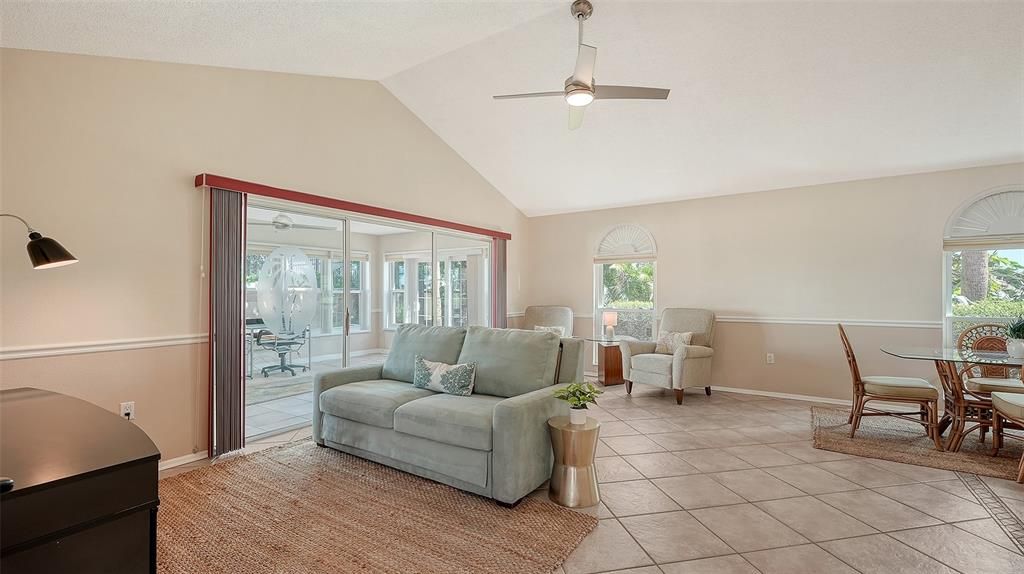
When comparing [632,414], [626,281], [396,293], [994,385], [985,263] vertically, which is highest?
[985,263]

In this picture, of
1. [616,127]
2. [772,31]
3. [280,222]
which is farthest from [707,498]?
[280,222]

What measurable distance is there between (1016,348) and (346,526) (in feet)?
15.9

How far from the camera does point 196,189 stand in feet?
11.2

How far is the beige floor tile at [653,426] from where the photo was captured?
404cm

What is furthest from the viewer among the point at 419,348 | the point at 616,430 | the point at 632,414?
the point at 632,414

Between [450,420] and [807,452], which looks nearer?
[450,420]

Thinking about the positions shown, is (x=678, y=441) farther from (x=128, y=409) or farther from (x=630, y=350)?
(x=128, y=409)

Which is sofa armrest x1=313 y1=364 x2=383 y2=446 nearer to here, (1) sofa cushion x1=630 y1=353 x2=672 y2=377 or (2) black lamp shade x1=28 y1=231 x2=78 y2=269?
(2) black lamp shade x1=28 y1=231 x2=78 y2=269

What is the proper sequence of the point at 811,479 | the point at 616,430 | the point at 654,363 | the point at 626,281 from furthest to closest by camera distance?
the point at 626,281 → the point at 654,363 → the point at 616,430 → the point at 811,479

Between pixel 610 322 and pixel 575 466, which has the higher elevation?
pixel 610 322

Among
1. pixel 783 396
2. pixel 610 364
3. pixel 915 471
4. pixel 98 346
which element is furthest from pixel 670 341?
pixel 98 346

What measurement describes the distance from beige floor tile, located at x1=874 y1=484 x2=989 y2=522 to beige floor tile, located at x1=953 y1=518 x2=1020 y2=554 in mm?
44

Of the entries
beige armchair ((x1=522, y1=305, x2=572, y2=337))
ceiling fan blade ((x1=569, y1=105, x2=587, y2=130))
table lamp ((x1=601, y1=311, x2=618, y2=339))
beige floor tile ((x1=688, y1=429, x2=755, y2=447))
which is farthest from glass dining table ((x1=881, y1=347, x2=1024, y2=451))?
beige armchair ((x1=522, y1=305, x2=572, y2=337))

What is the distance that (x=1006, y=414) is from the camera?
3.07 metres
